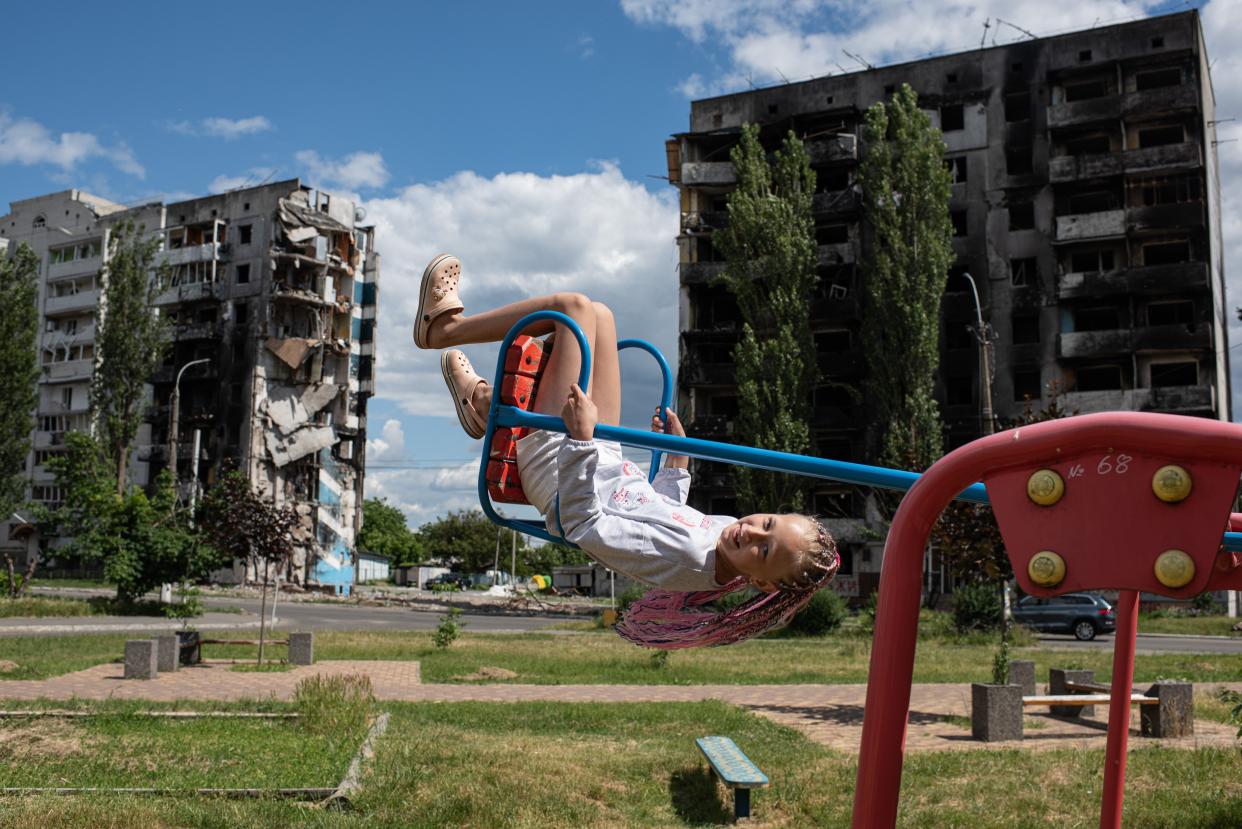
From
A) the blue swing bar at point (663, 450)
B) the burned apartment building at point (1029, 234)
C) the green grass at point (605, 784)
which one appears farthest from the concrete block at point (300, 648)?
the burned apartment building at point (1029, 234)

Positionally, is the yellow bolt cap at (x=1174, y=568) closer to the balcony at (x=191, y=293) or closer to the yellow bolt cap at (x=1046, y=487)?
the yellow bolt cap at (x=1046, y=487)

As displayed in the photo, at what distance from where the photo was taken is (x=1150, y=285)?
128 feet

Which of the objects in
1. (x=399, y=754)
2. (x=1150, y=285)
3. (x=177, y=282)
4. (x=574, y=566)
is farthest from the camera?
(x=574, y=566)

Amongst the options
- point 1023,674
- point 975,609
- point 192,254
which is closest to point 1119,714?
point 1023,674

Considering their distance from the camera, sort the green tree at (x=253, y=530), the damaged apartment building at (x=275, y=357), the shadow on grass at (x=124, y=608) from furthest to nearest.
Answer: the damaged apartment building at (x=275, y=357), the shadow on grass at (x=124, y=608), the green tree at (x=253, y=530)

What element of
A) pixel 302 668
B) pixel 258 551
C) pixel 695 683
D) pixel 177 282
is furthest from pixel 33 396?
pixel 695 683

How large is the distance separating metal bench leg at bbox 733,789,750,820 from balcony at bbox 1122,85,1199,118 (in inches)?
1587

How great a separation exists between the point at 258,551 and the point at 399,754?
13803 millimetres

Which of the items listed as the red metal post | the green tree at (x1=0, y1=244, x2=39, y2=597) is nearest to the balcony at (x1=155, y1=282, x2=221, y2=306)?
the green tree at (x1=0, y1=244, x2=39, y2=597)

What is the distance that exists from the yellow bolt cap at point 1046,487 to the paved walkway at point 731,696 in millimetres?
8478

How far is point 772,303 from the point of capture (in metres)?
39.2

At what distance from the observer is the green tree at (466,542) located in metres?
89.4

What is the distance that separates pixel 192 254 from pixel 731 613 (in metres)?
62.2

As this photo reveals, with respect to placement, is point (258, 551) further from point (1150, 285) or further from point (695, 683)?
point (1150, 285)
